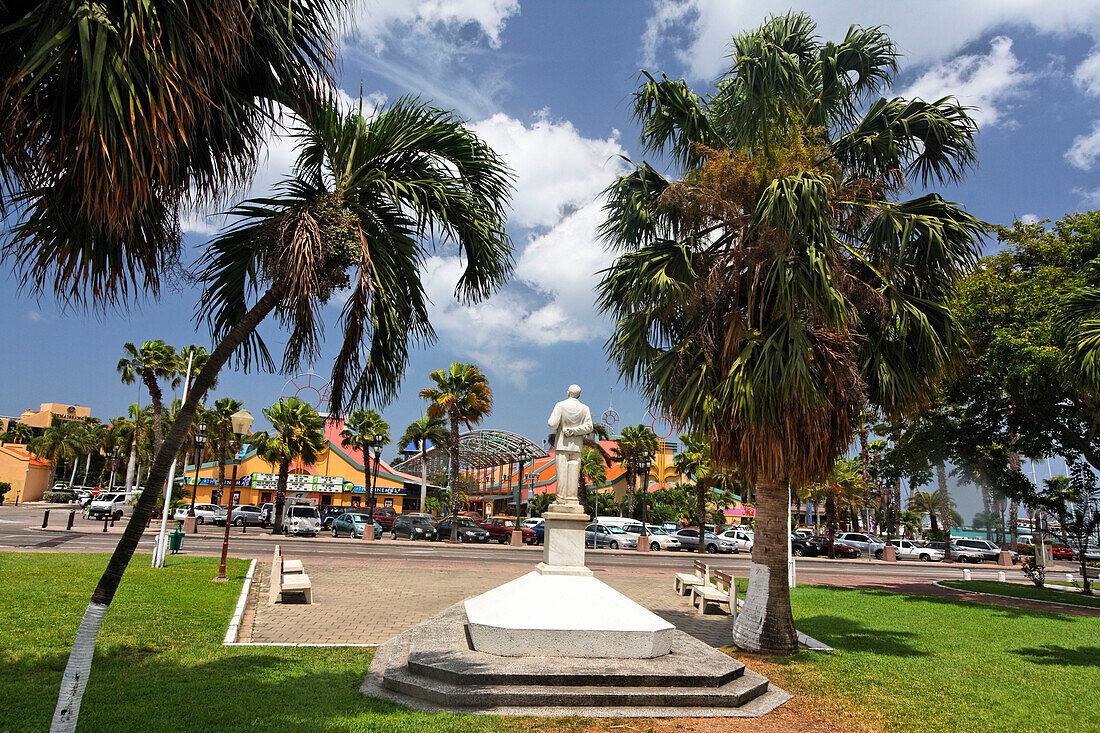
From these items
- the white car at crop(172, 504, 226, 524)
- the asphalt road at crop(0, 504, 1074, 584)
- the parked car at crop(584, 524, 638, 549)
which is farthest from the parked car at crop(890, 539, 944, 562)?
the white car at crop(172, 504, 226, 524)

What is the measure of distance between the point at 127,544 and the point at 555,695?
418 centimetres

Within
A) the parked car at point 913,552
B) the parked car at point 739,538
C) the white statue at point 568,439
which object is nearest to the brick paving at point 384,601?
the white statue at point 568,439

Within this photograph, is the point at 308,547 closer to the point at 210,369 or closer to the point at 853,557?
the point at 210,369

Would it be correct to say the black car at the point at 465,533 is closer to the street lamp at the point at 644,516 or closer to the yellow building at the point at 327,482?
the street lamp at the point at 644,516

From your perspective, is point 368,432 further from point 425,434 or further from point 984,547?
point 984,547

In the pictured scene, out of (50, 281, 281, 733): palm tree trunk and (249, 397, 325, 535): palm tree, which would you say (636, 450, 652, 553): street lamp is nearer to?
(249, 397, 325, 535): palm tree

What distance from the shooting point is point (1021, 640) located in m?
12.2

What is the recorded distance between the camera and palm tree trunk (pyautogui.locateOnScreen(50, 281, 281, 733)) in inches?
142

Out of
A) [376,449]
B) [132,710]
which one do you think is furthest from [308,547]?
[132,710]

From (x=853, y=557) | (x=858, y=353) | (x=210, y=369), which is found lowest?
(x=853, y=557)

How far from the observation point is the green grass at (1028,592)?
2020 centimetres

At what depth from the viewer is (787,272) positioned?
356 inches

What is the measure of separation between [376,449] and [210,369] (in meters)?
41.6

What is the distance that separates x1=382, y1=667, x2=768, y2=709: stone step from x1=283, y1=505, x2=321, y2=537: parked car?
100 ft
